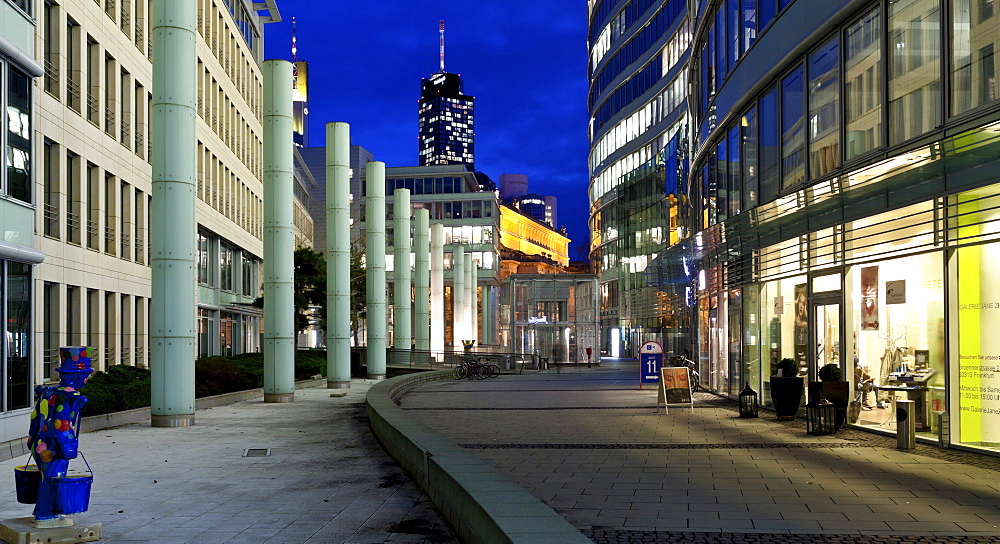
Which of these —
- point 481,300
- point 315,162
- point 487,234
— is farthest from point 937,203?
point 315,162

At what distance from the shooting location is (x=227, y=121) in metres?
51.3

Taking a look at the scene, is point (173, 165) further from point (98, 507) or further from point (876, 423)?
point (876, 423)

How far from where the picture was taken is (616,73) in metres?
79.8

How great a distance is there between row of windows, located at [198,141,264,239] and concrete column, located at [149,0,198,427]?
2334 centimetres

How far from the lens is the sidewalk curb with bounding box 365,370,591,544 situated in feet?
23.5

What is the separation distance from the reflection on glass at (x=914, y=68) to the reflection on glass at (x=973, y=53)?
0.37 meters

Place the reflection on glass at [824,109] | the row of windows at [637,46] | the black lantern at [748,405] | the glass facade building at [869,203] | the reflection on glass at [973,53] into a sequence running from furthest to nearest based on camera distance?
the row of windows at [637,46] < the black lantern at [748,405] < the reflection on glass at [824,109] < the glass facade building at [869,203] < the reflection on glass at [973,53]

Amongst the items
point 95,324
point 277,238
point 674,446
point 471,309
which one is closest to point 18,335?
point 674,446

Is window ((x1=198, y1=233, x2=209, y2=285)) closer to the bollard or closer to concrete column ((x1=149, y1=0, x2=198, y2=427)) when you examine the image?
concrete column ((x1=149, y1=0, x2=198, y2=427))

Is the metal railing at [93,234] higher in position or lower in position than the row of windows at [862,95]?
lower

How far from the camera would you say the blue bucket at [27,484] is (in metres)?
8.89

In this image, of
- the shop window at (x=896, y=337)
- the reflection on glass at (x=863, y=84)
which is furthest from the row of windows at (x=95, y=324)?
the reflection on glass at (x=863, y=84)

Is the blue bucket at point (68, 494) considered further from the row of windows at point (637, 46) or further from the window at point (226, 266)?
the row of windows at point (637, 46)

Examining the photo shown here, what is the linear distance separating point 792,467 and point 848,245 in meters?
6.11
